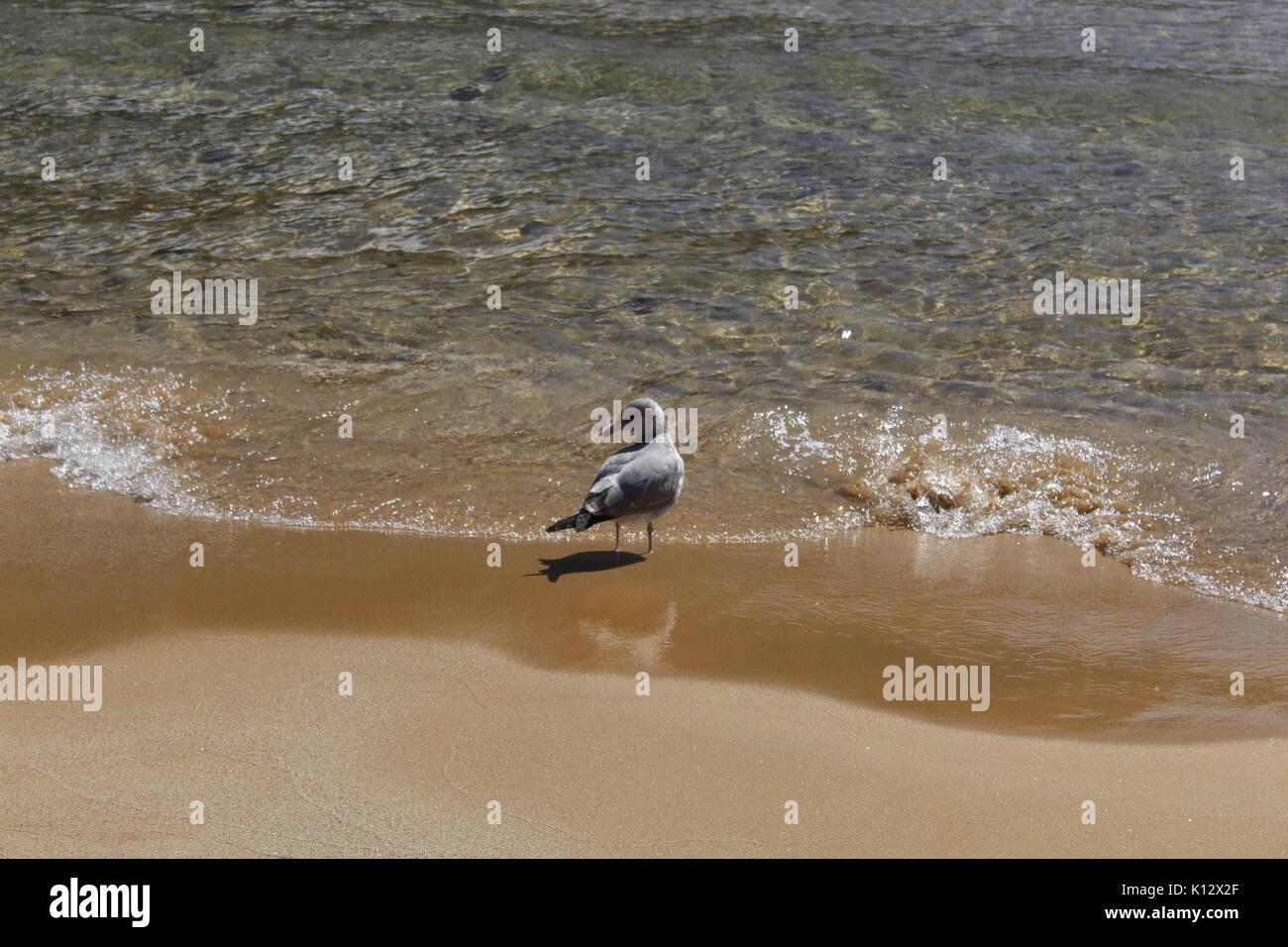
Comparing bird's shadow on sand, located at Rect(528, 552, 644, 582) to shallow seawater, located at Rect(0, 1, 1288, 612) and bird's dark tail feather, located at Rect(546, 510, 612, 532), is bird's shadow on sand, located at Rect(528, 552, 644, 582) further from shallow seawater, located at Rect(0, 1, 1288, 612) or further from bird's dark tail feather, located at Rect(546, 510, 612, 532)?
shallow seawater, located at Rect(0, 1, 1288, 612)

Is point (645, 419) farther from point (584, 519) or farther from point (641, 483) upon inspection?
point (584, 519)

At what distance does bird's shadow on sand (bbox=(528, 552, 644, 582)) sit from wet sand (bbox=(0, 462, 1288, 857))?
0.11 ft

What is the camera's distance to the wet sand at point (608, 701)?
3926 millimetres

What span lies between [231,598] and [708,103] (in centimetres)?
947

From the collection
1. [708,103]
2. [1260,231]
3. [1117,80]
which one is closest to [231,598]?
[1260,231]

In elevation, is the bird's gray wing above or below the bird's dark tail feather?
above

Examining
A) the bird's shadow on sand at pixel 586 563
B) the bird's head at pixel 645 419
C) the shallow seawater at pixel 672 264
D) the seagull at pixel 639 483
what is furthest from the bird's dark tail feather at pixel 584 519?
the bird's head at pixel 645 419

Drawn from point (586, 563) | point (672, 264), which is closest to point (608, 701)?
point (586, 563)

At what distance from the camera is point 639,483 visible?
19.5 feet

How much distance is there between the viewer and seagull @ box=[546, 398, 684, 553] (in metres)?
5.86

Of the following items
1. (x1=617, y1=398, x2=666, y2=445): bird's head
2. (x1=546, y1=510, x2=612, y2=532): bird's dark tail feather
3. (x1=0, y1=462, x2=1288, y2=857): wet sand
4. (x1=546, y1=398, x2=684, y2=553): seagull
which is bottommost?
(x1=0, y1=462, x2=1288, y2=857): wet sand

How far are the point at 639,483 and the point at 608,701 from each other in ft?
4.93

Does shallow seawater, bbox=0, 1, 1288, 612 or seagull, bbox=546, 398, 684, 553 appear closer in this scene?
seagull, bbox=546, 398, 684, 553

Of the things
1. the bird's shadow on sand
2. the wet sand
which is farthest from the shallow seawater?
the wet sand
